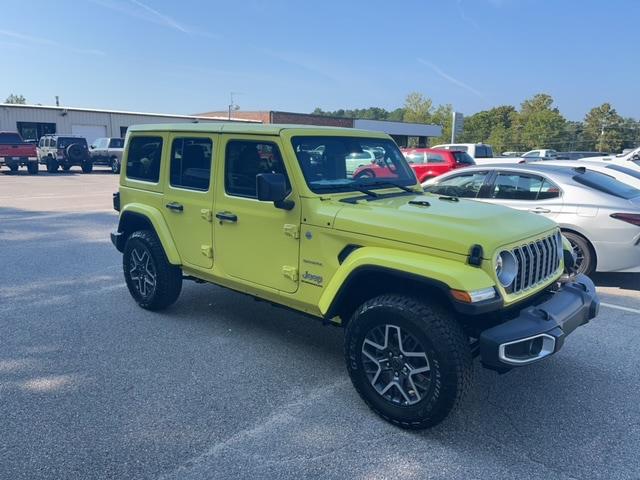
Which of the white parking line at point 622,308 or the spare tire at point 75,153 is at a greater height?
the spare tire at point 75,153

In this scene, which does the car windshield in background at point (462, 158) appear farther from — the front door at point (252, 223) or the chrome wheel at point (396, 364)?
the chrome wheel at point (396, 364)

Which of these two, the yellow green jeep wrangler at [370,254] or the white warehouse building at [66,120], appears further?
the white warehouse building at [66,120]

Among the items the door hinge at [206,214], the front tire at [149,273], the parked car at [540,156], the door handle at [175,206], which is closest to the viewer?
the door hinge at [206,214]

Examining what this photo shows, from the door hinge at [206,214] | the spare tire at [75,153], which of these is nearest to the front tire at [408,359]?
the door hinge at [206,214]

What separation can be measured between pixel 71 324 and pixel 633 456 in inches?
185

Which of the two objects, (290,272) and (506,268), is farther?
(290,272)

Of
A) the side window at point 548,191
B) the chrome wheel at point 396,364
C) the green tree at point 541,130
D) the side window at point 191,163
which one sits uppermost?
the green tree at point 541,130

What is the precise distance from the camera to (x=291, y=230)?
12.4ft

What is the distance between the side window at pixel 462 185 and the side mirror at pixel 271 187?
4227mm

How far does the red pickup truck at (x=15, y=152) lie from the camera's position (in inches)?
894

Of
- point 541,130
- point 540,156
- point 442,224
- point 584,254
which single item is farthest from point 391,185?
point 541,130

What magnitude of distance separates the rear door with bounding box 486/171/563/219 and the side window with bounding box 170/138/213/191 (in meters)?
4.18

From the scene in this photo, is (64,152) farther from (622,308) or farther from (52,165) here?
(622,308)

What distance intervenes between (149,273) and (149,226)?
1.59 feet
